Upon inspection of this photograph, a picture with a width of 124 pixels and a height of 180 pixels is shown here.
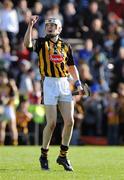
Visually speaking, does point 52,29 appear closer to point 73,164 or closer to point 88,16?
point 73,164

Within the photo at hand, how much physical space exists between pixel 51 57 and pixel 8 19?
11.1 meters

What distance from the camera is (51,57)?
432 inches

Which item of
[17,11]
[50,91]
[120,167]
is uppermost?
[17,11]

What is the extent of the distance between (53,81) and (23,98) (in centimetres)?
974

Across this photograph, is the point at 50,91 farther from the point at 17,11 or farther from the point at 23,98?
the point at 17,11

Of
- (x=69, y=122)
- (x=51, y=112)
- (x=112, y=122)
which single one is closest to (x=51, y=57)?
(x=51, y=112)

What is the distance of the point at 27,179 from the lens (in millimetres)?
9625

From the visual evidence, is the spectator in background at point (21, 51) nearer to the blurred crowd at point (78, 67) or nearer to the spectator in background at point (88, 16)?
the blurred crowd at point (78, 67)

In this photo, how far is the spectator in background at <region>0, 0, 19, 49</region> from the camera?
21859 mm

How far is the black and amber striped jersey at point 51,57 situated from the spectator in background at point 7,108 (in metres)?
9.03

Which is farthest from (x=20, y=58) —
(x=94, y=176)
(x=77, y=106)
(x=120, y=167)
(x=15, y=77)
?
(x=94, y=176)

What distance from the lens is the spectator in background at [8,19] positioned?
21859 mm

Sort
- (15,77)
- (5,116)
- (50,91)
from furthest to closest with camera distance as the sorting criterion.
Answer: (15,77), (5,116), (50,91)

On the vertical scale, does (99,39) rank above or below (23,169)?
above
